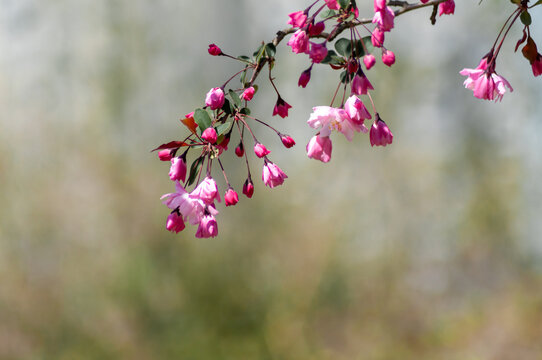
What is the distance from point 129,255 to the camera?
2.48 meters

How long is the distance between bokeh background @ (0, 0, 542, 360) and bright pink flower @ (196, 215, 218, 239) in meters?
1.80

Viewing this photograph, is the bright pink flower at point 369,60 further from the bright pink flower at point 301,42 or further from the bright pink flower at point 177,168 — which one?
the bright pink flower at point 177,168

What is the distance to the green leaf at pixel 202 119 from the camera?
61cm

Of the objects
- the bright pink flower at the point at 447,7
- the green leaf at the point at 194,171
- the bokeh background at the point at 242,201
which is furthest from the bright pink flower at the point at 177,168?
the bokeh background at the point at 242,201

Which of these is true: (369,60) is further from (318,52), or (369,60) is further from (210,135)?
(210,135)

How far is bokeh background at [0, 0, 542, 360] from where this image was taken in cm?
242

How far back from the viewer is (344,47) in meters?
0.64

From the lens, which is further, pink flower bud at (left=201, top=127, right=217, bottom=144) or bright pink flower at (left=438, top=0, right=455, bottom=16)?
bright pink flower at (left=438, top=0, right=455, bottom=16)

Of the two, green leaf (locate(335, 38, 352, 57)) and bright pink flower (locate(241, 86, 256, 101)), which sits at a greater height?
green leaf (locate(335, 38, 352, 57))

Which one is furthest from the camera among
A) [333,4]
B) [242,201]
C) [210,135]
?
[242,201]

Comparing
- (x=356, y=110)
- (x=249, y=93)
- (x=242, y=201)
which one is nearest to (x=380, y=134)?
(x=356, y=110)

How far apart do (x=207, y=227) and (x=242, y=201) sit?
1.92 metres

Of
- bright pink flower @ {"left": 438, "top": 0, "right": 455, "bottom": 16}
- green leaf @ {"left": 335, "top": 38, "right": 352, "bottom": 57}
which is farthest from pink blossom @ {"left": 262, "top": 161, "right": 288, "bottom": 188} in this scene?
bright pink flower @ {"left": 438, "top": 0, "right": 455, "bottom": 16}

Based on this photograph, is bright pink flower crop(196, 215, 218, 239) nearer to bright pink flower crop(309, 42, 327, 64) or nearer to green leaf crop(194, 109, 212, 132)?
green leaf crop(194, 109, 212, 132)
